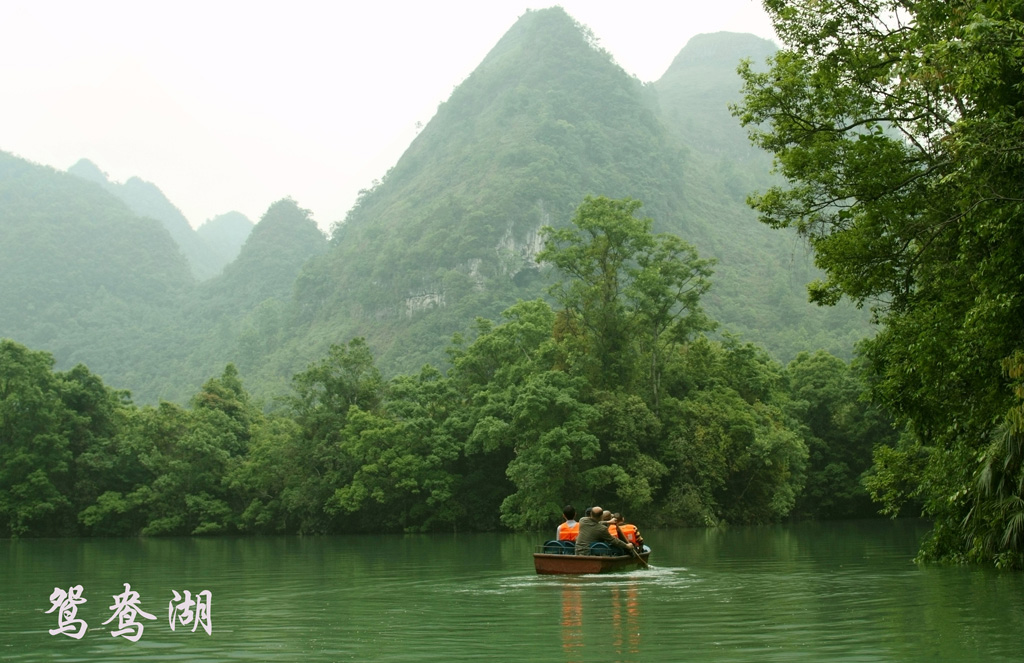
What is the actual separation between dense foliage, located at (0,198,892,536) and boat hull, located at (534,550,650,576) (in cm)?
2289

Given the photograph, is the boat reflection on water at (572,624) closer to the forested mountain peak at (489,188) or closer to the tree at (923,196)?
the tree at (923,196)

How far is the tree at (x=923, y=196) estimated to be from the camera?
14000 mm

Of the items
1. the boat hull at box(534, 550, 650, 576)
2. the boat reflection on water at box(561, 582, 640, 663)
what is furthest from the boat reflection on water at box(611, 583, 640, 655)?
the boat hull at box(534, 550, 650, 576)

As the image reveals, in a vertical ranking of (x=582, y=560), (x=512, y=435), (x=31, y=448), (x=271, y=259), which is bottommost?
(x=582, y=560)

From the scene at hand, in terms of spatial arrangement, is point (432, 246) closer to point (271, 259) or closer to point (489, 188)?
point (489, 188)

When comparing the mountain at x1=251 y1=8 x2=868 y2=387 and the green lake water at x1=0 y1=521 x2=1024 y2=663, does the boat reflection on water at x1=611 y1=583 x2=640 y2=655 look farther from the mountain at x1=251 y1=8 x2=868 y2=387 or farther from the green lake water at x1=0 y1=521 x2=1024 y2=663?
the mountain at x1=251 y1=8 x2=868 y2=387

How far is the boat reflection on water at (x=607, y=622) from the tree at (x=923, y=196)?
17.9ft

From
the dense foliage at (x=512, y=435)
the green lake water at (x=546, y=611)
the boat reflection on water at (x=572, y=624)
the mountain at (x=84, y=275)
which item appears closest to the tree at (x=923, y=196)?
the green lake water at (x=546, y=611)

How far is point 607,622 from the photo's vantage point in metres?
12.4

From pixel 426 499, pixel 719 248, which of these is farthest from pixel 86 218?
pixel 426 499

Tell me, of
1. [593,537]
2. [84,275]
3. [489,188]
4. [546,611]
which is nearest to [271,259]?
[84,275]

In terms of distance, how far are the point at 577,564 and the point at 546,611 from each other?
5.51 metres

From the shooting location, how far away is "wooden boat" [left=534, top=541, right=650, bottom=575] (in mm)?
19266

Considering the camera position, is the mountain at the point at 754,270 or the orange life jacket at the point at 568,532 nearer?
the orange life jacket at the point at 568,532
